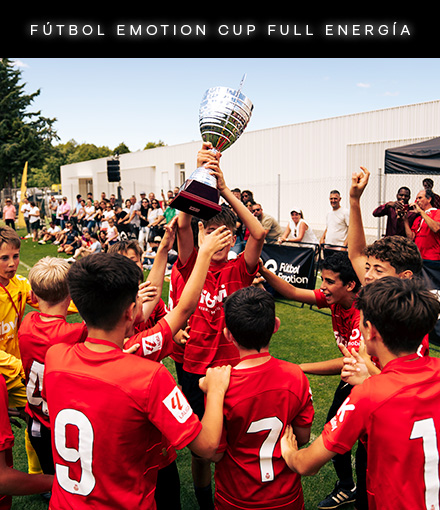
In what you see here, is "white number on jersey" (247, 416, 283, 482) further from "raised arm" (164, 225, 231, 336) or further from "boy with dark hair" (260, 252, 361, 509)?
"boy with dark hair" (260, 252, 361, 509)

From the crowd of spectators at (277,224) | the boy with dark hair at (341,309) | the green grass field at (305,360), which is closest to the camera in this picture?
the boy with dark hair at (341,309)

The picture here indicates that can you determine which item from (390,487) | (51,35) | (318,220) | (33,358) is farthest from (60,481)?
(318,220)

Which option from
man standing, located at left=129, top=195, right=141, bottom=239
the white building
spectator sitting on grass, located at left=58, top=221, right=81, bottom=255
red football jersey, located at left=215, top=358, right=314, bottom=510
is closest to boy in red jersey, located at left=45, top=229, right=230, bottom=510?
red football jersey, located at left=215, top=358, right=314, bottom=510

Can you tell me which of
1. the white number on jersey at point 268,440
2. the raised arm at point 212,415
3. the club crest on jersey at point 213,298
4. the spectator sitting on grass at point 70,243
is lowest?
the spectator sitting on grass at point 70,243

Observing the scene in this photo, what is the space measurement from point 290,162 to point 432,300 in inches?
827

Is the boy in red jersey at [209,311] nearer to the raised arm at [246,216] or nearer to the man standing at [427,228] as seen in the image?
the raised arm at [246,216]

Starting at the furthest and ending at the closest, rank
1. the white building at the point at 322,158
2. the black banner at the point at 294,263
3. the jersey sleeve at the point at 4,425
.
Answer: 1. the white building at the point at 322,158
2. the black banner at the point at 294,263
3. the jersey sleeve at the point at 4,425

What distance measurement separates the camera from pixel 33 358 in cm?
266

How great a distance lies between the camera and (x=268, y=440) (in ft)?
6.80

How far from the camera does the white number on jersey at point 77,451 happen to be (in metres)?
1.77

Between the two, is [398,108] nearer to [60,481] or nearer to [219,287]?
[219,287]

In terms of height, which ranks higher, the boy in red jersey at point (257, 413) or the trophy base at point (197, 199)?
the trophy base at point (197, 199)

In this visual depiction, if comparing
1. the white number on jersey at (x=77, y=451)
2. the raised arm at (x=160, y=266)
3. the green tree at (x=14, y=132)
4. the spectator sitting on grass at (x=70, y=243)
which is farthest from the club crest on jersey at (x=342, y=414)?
the green tree at (x=14, y=132)

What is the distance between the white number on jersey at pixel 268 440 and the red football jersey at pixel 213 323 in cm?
115
